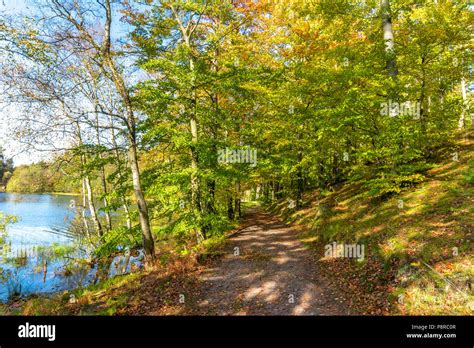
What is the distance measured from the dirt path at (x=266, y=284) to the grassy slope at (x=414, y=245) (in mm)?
652

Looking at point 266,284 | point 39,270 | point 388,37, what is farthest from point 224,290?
point 39,270

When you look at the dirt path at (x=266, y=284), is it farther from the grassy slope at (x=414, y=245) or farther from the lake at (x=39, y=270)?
the lake at (x=39, y=270)

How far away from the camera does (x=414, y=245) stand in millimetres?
6828

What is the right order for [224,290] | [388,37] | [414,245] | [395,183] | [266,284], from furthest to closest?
[388,37]
[395,183]
[266,284]
[224,290]
[414,245]

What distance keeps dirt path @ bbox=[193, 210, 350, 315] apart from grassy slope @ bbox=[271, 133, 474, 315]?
2.14 feet

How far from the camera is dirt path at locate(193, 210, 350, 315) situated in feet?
21.8

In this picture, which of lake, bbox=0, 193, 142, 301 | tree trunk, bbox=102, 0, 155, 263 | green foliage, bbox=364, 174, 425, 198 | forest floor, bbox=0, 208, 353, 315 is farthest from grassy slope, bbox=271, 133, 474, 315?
lake, bbox=0, 193, 142, 301

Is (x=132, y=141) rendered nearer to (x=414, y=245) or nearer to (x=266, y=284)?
(x=266, y=284)

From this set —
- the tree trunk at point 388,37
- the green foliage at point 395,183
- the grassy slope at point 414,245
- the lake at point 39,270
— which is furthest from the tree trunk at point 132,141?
the tree trunk at point 388,37

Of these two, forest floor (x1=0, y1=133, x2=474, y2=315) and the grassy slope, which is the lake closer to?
forest floor (x1=0, y1=133, x2=474, y2=315)

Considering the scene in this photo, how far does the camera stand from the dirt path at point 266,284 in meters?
6.64

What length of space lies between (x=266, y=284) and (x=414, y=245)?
4343mm

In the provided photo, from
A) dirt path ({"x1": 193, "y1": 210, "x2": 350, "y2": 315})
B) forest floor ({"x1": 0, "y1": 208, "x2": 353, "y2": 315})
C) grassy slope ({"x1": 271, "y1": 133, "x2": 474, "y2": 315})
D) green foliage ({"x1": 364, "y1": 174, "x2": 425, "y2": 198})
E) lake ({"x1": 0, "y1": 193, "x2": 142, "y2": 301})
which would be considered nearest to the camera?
grassy slope ({"x1": 271, "y1": 133, "x2": 474, "y2": 315})
